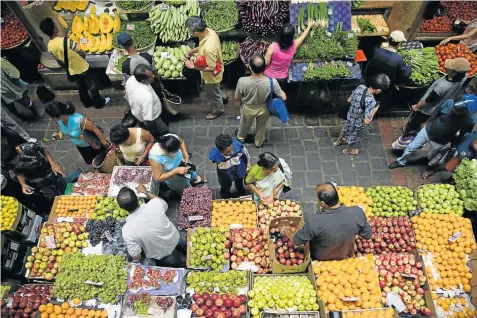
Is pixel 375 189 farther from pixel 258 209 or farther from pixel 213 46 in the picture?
pixel 213 46

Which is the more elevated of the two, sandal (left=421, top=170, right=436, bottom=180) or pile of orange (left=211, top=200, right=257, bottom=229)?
pile of orange (left=211, top=200, right=257, bottom=229)

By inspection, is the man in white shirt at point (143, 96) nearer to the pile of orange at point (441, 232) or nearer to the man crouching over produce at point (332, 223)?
the man crouching over produce at point (332, 223)

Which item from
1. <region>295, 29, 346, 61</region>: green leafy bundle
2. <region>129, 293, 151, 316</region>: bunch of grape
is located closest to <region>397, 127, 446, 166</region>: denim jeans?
<region>295, 29, 346, 61</region>: green leafy bundle

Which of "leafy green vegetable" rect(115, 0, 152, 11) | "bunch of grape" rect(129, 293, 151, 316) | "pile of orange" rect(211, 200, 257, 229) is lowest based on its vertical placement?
"bunch of grape" rect(129, 293, 151, 316)

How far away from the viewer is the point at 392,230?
18.4 ft

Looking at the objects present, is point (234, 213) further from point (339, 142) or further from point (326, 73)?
point (326, 73)

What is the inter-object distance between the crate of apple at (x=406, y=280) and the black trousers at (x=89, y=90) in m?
7.00

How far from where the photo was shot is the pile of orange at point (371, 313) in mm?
4531

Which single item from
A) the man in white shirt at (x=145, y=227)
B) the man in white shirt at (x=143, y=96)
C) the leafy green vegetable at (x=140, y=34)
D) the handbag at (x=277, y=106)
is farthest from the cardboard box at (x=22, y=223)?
the handbag at (x=277, y=106)

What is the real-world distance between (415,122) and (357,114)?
5.74 ft

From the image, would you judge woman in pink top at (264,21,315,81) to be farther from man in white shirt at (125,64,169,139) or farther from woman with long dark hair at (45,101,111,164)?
woman with long dark hair at (45,101,111,164)

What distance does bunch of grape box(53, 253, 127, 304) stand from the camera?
16.2 ft

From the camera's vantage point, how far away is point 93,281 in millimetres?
4922

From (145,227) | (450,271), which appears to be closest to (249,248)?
(145,227)
